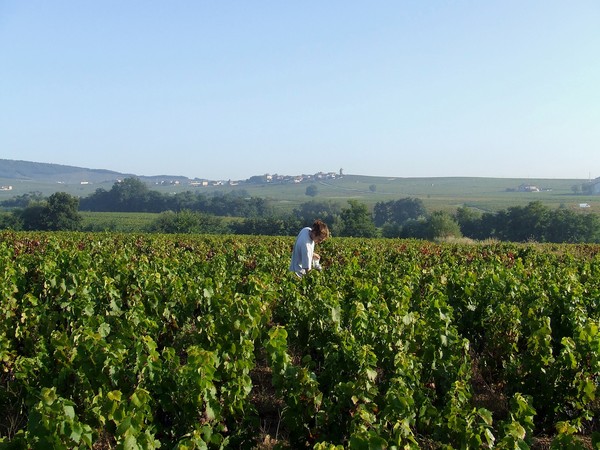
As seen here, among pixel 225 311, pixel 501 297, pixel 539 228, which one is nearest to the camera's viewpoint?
pixel 225 311

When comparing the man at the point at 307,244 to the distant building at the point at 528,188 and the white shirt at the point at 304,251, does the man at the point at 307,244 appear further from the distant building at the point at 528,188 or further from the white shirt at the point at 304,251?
the distant building at the point at 528,188

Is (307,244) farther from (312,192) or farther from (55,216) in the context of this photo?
(312,192)

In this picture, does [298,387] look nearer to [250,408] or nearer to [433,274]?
[250,408]

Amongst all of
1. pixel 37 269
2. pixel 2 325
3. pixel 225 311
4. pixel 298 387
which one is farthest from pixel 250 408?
pixel 37 269

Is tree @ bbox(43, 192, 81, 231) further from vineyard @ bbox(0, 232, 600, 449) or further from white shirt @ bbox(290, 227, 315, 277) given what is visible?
white shirt @ bbox(290, 227, 315, 277)

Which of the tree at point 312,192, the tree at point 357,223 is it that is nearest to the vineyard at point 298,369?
the tree at point 357,223

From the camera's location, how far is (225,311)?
226 inches

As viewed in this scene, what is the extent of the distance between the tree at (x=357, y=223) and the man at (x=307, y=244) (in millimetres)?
44497

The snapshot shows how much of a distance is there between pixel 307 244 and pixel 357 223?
45209 millimetres

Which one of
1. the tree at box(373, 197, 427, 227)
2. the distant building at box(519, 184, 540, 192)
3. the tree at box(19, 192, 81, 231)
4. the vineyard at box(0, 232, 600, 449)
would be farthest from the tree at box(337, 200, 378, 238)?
the distant building at box(519, 184, 540, 192)

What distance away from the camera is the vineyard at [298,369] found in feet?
12.2

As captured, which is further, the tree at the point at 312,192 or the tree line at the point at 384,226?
the tree at the point at 312,192

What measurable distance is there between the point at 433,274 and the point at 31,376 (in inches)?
271

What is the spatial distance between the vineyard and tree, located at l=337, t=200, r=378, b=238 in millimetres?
44890
